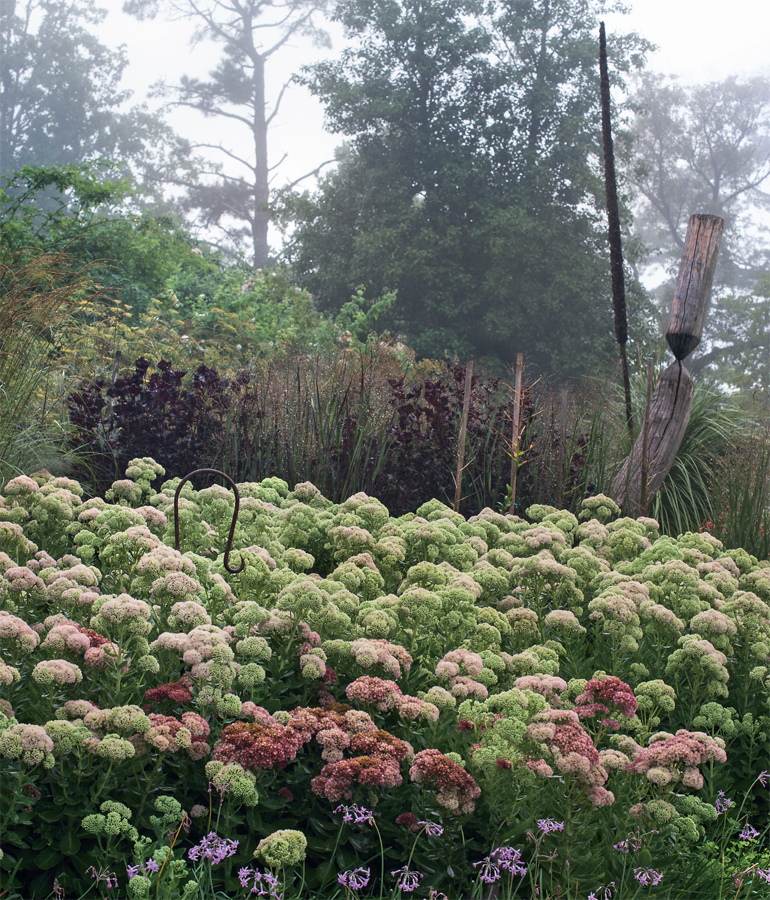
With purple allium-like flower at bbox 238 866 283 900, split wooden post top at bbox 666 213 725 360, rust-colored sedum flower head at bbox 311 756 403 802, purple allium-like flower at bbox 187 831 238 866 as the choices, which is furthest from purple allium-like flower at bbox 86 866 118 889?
split wooden post top at bbox 666 213 725 360

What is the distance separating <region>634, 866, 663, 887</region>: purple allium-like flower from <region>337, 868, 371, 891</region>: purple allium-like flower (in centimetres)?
65

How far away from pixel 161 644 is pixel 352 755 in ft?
2.00

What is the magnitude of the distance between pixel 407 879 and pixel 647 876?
0.58 m

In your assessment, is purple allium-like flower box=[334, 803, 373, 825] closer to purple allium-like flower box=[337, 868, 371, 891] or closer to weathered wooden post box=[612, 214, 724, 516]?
purple allium-like flower box=[337, 868, 371, 891]

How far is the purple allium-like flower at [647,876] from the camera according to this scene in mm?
1896

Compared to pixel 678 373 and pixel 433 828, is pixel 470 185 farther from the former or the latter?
pixel 433 828

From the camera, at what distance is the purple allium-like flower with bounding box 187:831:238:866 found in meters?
1.79

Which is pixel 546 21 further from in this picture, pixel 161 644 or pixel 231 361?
pixel 161 644

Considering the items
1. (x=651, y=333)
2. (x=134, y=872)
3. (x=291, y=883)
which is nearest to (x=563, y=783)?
(x=291, y=883)

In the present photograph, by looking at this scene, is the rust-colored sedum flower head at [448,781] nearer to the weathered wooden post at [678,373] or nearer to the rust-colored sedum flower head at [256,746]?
the rust-colored sedum flower head at [256,746]

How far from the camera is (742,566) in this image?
400 cm

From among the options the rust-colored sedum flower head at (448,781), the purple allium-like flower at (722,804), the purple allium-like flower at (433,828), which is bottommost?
the purple allium-like flower at (722,804)

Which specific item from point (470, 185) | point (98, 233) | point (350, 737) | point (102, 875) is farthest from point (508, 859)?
point (470, 185)

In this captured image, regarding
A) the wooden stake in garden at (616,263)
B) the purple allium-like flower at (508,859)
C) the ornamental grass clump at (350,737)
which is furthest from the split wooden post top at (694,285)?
the purple allium-like flower at (508,859)
